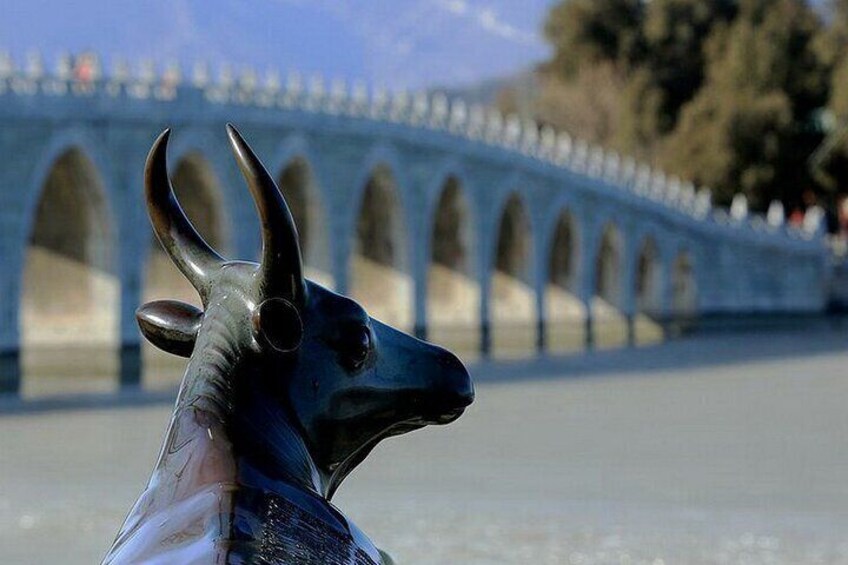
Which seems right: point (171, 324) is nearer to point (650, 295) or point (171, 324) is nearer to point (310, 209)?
point (310, 209)

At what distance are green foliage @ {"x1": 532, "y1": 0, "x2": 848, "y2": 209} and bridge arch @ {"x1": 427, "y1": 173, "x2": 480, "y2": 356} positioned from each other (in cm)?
1653

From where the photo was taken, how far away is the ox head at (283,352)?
276 cm

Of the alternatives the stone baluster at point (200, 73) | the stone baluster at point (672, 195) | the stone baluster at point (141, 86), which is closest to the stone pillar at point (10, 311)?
the stone baluster at point (141, 86)

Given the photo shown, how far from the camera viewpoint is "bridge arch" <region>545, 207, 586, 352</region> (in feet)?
127

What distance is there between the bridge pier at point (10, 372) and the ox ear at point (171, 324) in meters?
20.0

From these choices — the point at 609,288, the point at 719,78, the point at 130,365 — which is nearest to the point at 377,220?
the point at 130,365

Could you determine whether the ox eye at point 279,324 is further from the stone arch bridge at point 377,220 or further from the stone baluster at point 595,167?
the stone baluster at point 595,167

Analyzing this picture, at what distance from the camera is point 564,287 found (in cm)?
4238

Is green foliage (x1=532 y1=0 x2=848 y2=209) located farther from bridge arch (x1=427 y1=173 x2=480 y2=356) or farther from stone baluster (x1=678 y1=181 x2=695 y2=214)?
bridge arch (x1=427 y1=173 x2=480 y2=356)

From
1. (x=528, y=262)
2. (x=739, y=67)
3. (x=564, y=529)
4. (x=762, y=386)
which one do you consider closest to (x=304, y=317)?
(x=564, y=529)

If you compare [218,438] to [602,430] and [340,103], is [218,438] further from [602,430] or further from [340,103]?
[340,103]

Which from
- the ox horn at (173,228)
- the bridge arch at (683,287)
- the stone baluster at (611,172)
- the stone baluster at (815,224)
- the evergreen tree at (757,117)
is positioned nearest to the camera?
the ox horn at (173,228)

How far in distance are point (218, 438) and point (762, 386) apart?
19.6 m

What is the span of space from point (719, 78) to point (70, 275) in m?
31.2
